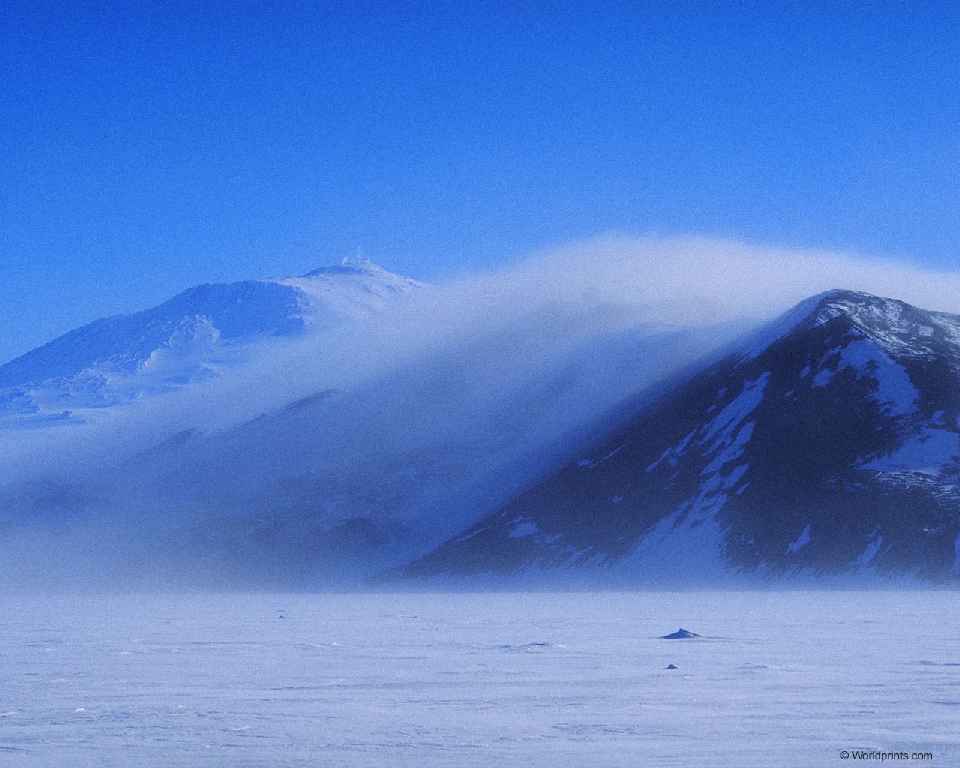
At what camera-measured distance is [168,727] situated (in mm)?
33906

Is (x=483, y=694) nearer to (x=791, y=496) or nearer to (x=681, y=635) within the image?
(x=681, y=635)

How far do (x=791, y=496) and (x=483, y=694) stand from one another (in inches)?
5582

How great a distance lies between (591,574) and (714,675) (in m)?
128

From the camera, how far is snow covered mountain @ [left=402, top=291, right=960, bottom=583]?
15988 centimetres

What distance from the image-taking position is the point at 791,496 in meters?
175

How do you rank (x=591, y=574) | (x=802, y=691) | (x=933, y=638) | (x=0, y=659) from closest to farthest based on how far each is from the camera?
1. (x=802, y=691)
2. (x=0, y=659)
3. (x=933, y=638)
4. (x=591, y=574)

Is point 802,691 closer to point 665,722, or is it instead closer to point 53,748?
A: point 665,722

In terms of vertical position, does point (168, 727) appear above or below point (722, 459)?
below

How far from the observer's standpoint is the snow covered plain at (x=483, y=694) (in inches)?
1184

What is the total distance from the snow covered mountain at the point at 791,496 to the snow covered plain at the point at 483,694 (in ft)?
285

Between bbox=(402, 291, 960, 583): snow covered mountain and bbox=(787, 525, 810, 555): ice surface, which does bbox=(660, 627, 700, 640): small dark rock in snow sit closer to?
bbox=(402, 291, 960, 583): snow covered mountain

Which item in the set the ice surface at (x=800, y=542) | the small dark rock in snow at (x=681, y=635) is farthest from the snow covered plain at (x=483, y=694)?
the ice surface at (x=800, y=542)

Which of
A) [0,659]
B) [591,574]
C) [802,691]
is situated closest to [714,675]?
[802,691]

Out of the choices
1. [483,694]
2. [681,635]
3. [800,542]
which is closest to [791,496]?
[800,542]
